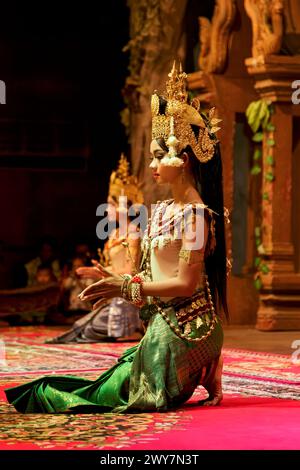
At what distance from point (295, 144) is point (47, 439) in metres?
6.87

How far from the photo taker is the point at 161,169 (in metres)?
5.16

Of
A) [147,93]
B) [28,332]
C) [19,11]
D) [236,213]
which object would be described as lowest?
[28,332]

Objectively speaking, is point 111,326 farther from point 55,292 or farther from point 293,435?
point 293,435

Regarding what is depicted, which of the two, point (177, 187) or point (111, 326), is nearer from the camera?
point (177, 187)

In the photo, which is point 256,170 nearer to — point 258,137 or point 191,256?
point 258,137

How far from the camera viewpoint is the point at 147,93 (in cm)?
1198

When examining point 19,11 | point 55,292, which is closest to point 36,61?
point 19,11

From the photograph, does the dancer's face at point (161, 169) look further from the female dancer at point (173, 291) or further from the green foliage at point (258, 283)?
the green foliage at point (258, 283)

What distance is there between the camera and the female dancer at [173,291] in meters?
5.02

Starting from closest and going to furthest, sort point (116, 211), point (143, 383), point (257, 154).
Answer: point (143, 383)
point (116, 211)
point (257, 154)

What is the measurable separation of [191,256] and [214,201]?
0.34 meters

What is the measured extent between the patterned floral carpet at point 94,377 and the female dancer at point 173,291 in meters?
0.13

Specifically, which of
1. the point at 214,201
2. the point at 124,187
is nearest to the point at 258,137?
the point at 124,187

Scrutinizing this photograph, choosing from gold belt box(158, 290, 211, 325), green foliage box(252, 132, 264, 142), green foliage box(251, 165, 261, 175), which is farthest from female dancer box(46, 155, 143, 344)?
gold belt box(158, 290, 211, 325)
